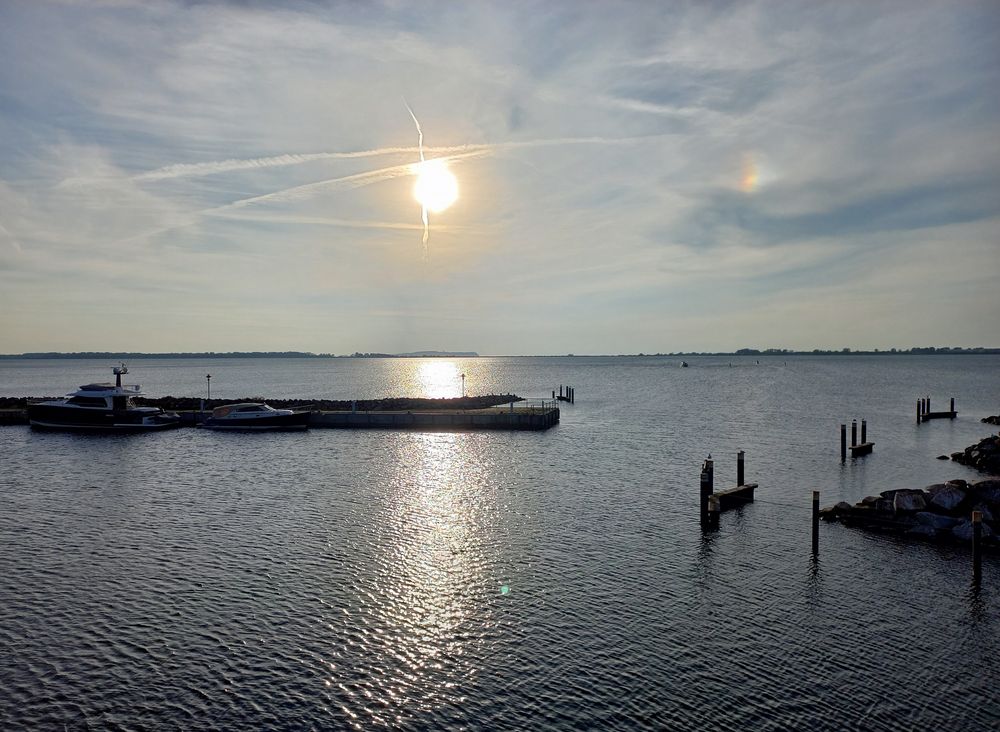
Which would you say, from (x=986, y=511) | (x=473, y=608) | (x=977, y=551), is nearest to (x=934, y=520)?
(x=986, y=511)

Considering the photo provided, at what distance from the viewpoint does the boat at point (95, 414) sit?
6769 centimetres

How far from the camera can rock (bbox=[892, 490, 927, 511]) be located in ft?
97.2

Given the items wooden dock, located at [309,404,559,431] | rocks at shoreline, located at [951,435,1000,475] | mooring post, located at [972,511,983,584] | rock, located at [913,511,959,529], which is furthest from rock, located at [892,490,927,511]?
wooden dock, located at [309,404,559,431]

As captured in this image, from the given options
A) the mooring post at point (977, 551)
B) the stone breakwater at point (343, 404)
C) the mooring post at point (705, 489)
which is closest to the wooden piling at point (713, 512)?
the mooring post at point (705, 489)

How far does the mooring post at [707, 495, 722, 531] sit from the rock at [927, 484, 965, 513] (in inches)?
355

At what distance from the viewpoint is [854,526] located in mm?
30375

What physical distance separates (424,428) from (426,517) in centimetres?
3637

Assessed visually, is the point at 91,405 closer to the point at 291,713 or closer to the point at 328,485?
the point at 328,485

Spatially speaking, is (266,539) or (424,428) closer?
(266,539)

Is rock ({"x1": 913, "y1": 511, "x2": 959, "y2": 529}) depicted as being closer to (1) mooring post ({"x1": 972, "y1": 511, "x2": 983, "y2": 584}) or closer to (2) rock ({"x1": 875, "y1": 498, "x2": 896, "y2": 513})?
(2) rock ({"x1": 875, "y1": 498, "x2": 896, "y2": 513})

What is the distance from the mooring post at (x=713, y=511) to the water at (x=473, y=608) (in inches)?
38.7

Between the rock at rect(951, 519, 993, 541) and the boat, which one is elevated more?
the boat

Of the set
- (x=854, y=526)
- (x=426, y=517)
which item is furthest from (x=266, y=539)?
(x=854, y=526)

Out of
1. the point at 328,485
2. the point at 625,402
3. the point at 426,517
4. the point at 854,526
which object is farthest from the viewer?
the point at 625,402
